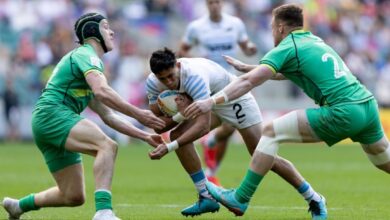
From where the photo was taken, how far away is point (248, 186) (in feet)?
34.3

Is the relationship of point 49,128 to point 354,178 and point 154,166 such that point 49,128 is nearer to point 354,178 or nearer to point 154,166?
point 354,178

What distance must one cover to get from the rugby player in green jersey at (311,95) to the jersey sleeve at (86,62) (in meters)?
1.12

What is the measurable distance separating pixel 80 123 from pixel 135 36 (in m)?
22.5

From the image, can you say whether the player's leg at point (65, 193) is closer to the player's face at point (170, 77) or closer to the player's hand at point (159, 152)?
the player's hand at point (159, 152)

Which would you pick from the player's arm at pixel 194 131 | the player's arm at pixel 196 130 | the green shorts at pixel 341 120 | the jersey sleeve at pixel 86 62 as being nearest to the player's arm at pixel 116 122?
the player's arm at pixel 194 131

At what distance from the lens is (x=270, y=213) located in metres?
12.1

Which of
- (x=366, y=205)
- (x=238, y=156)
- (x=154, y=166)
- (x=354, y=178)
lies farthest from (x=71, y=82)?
(x=238, y=156)

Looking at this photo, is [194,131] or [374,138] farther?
[194,131]

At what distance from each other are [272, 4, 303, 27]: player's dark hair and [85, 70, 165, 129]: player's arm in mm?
1788

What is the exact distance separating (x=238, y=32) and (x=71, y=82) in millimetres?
7469

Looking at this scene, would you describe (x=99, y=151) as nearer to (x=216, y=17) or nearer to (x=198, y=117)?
(x=198, y=117)

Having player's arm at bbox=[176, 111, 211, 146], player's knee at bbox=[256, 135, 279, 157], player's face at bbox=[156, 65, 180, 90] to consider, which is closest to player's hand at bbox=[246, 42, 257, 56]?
player's face at bbox=[156, 65, 180, 90]

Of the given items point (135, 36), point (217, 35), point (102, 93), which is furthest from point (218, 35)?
point (135, 36)

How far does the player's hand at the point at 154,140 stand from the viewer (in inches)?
421
